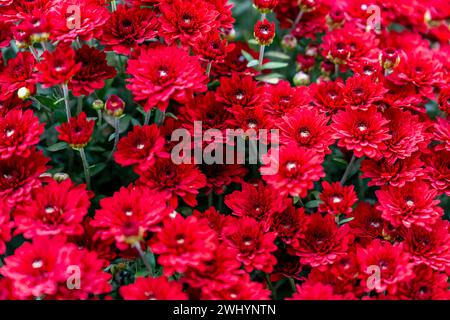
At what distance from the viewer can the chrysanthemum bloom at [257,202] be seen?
169 cm

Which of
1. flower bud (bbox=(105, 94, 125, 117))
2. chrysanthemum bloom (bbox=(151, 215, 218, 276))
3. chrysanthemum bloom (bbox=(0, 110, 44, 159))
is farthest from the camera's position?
flower bud (bbox=(105, 94, 125, 117))

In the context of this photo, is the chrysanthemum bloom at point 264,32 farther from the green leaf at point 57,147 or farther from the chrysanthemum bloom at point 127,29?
the green leaf at point 57,147

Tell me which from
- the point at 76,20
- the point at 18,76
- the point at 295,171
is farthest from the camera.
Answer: the point at 18,76

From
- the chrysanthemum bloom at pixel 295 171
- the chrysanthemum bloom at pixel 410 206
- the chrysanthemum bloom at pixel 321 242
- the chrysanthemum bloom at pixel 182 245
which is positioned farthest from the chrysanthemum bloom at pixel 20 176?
the chrysanthemum bloom at pixel 410 206

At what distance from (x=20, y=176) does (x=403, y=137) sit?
113 cm

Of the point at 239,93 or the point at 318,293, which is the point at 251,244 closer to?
the point at 318,293

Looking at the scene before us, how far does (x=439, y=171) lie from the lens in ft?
5.98

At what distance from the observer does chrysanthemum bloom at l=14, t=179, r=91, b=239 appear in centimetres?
150

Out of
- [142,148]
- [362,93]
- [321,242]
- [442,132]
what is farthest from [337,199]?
[142,148]

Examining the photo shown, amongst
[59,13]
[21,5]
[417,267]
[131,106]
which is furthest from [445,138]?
[21,5]

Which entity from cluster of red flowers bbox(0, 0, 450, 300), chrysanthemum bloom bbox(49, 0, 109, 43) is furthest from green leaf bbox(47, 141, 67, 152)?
chrysanthemum bloom bbox(49, 0, 109, 43)

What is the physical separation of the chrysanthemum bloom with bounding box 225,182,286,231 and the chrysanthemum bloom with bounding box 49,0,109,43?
64 cm

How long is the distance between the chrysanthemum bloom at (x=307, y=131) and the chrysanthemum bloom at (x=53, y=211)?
0.61m

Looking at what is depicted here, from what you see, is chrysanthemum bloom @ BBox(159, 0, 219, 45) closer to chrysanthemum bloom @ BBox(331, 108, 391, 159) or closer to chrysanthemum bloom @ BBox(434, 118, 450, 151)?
chrysanthemum bloom @ BBox(331, 108, 391, 159)
